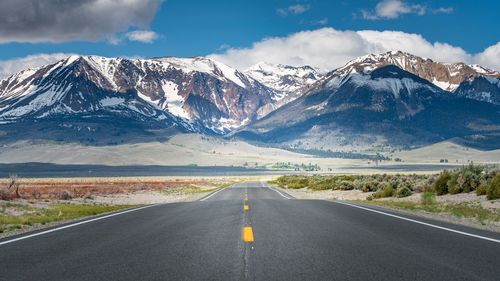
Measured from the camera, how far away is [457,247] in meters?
11.3

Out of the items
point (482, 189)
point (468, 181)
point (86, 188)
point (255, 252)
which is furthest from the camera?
point (86, 188)

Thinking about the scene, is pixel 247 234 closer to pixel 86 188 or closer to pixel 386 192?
pixel 386 192

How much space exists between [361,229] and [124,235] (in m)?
6.61

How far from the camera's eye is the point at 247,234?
1328 cm

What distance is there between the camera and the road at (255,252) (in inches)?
333

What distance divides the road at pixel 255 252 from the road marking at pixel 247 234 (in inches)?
1.1

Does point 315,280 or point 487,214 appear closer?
point 315,280

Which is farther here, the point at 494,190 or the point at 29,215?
the point at 494,190

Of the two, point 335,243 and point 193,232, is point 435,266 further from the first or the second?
point 193,232

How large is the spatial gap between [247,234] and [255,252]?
284 centimetres

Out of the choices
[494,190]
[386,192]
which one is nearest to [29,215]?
[494,190]

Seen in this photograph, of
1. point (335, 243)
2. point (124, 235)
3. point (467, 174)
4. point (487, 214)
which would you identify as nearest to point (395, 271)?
point (335, 243)

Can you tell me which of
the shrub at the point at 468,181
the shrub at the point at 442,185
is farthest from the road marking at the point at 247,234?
the shrub at the point at 442,185

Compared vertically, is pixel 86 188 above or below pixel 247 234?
above
